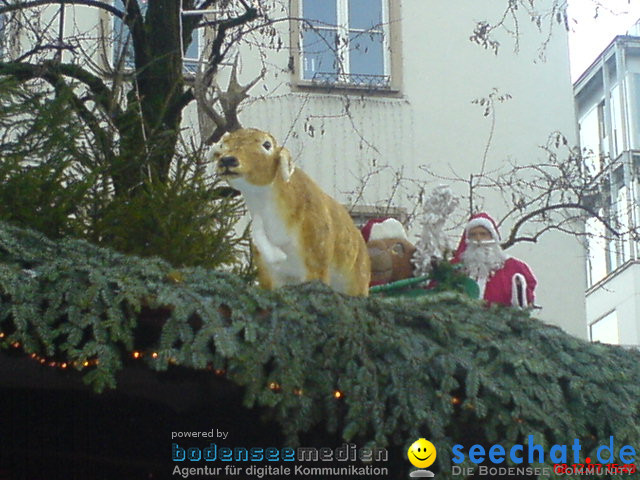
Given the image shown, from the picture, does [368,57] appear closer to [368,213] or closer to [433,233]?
[368,213]

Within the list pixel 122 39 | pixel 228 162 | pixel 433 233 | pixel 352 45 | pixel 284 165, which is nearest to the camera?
pixel 228 162

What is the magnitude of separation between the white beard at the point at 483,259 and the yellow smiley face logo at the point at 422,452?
2459 mm

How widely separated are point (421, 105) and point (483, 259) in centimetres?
568

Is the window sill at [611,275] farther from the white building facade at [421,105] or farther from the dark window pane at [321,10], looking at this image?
the dark window pane at [321,10]

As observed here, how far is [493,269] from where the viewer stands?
7848mm

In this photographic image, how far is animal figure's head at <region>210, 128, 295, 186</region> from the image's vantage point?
611 centimetres

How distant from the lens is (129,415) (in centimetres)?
686

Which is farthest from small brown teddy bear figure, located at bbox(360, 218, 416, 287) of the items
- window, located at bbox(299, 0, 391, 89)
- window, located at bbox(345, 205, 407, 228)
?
window, located at bbox(299, 0, 391, 89)

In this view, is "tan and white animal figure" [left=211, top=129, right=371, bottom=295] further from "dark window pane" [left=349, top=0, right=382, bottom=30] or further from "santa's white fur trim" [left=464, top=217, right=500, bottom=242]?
"dark window pane" [left=349, top=0, right=382, bottom=30]

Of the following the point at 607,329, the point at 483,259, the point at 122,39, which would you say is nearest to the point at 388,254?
the point at 483,259

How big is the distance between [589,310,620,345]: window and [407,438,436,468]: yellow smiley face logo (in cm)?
1203

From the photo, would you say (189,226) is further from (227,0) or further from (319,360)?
(227,0)

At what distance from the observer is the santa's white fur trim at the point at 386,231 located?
26.3ft

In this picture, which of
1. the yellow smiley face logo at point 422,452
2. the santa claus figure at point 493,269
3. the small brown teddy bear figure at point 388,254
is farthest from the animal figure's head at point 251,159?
the santa claus figure at point 493,269
